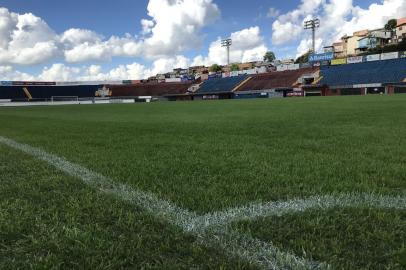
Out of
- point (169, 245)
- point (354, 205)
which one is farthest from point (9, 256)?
point (354, 205)

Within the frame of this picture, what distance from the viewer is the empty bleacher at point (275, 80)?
66219 mm

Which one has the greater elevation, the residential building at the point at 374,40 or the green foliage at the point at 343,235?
the residential building at the point at 374,40

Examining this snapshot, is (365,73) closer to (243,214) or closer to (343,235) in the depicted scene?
(243,214)

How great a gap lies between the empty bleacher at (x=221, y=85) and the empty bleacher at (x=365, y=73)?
16948 mm

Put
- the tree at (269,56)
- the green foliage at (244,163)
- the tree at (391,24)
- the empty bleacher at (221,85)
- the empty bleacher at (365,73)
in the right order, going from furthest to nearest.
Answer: the tree at (269,56) < the tree at (391,24) < the empty bleacher at (221,85) < the empty bleacher at (365,73) < the green foliage at (244,163)

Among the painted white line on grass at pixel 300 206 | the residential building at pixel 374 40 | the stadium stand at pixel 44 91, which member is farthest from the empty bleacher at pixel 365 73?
the painted white line on grass at pixel 300 206

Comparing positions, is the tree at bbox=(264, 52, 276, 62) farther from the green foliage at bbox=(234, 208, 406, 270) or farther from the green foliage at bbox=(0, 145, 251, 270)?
the green foliage at bbox=(234, 208, 406, 270)

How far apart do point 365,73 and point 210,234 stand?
59646 millimetres

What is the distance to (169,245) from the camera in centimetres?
234

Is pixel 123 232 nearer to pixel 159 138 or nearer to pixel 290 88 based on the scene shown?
pixel 159 138

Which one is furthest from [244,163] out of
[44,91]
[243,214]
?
[44,91]

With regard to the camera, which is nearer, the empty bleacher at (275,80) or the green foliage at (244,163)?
the green foliage at (244,163)

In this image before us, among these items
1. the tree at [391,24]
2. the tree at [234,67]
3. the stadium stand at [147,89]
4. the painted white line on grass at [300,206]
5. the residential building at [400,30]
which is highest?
the tree at [391,24]

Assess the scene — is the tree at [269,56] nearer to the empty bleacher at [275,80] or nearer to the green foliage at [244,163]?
the empty bleacher at [275,80]
